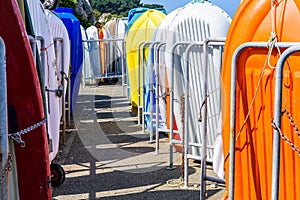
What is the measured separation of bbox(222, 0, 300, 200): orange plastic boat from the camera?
271 centimetres

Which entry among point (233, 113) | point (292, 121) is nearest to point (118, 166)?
point (233, 113)

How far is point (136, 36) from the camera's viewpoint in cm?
859

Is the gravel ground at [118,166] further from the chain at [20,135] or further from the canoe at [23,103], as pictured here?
the chain at [20,135]

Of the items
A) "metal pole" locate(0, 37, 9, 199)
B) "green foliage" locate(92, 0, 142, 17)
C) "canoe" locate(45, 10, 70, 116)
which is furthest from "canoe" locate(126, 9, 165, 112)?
"green foliage" locate(92, 0, 142, 17)

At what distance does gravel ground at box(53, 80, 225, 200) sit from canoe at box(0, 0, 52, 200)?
2.35 m

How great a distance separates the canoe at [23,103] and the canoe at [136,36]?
225 inches

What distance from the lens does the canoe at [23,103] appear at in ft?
8.45

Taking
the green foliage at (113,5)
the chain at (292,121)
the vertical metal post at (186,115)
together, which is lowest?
the vertical metal post at (186,115)

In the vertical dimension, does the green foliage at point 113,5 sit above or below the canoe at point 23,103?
above

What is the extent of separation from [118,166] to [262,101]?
3504mm

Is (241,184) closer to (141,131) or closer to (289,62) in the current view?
(289,62)

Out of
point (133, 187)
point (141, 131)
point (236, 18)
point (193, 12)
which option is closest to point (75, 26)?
point (141, 131)

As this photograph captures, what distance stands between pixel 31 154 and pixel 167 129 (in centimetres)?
393

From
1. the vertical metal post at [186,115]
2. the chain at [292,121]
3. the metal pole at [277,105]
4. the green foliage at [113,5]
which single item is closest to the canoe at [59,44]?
the vertical metal post at [186,115]
